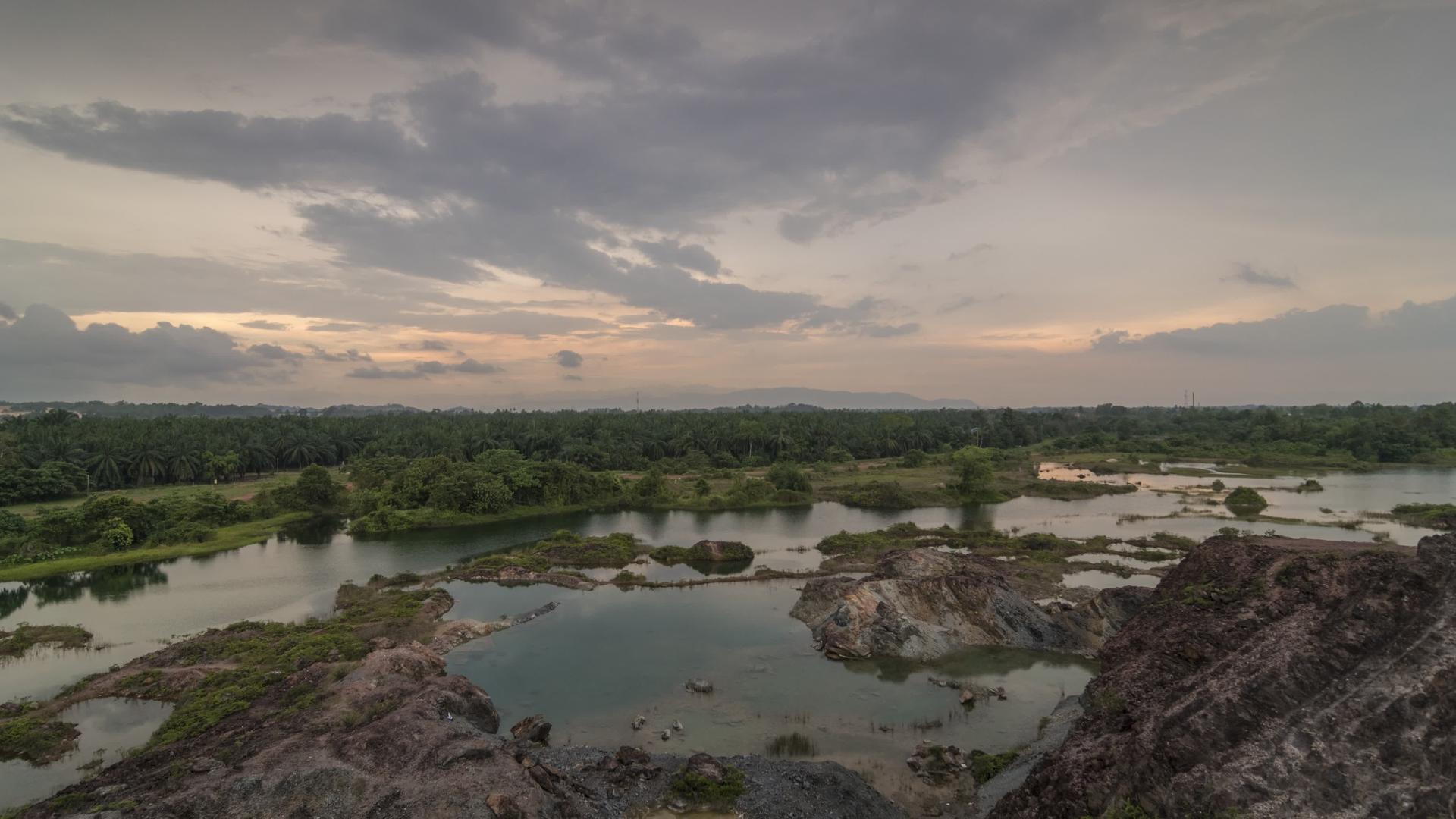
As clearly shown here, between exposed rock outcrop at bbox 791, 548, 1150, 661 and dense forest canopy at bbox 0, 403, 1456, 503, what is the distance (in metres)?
56.4

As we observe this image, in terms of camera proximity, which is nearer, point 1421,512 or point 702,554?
point 702,554

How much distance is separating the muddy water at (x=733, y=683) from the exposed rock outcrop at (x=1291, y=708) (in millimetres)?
6607

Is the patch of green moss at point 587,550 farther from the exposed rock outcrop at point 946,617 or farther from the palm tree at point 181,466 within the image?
the palm tree at point 181,466

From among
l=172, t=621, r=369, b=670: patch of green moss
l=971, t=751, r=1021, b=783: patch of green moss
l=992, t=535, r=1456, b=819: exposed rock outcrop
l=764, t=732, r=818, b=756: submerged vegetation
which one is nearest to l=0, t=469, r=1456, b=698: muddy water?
l=172, t=621, r=369, b=670: patch of green moss

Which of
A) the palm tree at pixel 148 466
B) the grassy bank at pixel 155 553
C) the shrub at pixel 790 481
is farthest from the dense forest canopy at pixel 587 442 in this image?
the grassy bank at pixel 155 553

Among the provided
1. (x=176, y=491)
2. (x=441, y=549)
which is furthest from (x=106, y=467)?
(x=441, y=549)

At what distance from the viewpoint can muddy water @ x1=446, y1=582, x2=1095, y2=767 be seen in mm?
22094

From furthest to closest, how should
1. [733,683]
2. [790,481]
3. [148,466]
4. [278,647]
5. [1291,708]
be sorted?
[148,466] < [790,481] < [278,647] < [733,683] < [1291,708]

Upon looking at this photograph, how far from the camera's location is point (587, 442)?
92.6 m

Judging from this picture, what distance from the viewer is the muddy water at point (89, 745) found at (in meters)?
18.5

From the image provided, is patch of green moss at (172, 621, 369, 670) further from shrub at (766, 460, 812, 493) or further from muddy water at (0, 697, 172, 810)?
shrub at (766, 460, 812, 493)

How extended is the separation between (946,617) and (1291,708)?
1800 centimetres

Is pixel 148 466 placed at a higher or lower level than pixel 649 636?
higher

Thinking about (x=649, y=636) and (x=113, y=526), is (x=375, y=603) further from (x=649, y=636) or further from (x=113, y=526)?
(x=113, y=526)
